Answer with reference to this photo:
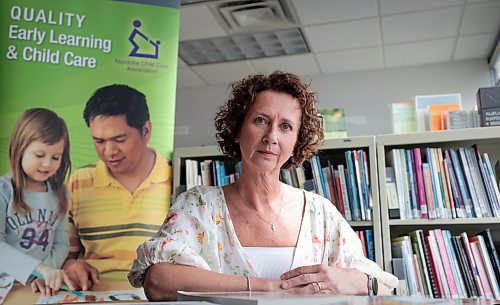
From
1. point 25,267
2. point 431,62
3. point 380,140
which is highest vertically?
point 431,62

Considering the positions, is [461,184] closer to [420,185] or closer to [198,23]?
[420,185]

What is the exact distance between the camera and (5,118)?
2.27 m

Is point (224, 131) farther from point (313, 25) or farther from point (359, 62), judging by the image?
point (359, 62)

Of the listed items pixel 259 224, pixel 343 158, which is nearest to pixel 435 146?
pixel 343 158

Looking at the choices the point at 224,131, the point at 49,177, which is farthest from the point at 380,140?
the point at 49,177

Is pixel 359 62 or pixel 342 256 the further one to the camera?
pixel 359 62

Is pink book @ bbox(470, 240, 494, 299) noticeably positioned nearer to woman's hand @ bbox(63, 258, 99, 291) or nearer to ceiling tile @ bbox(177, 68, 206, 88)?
woman's hand @ bbox(63, 258, 99, 291)

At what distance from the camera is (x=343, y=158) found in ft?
8.46

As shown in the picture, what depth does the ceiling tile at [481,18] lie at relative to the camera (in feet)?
10.8

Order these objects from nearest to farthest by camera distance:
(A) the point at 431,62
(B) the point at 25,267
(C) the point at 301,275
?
(C) the point at 301,275 < (B) the point at 25,267 < (A) the point at 431,62

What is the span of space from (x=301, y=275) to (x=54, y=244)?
1505mm

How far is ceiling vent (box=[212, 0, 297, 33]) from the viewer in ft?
10.7

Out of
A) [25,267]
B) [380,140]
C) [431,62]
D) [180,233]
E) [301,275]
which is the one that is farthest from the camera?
[431,62]

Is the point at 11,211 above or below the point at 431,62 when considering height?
below
